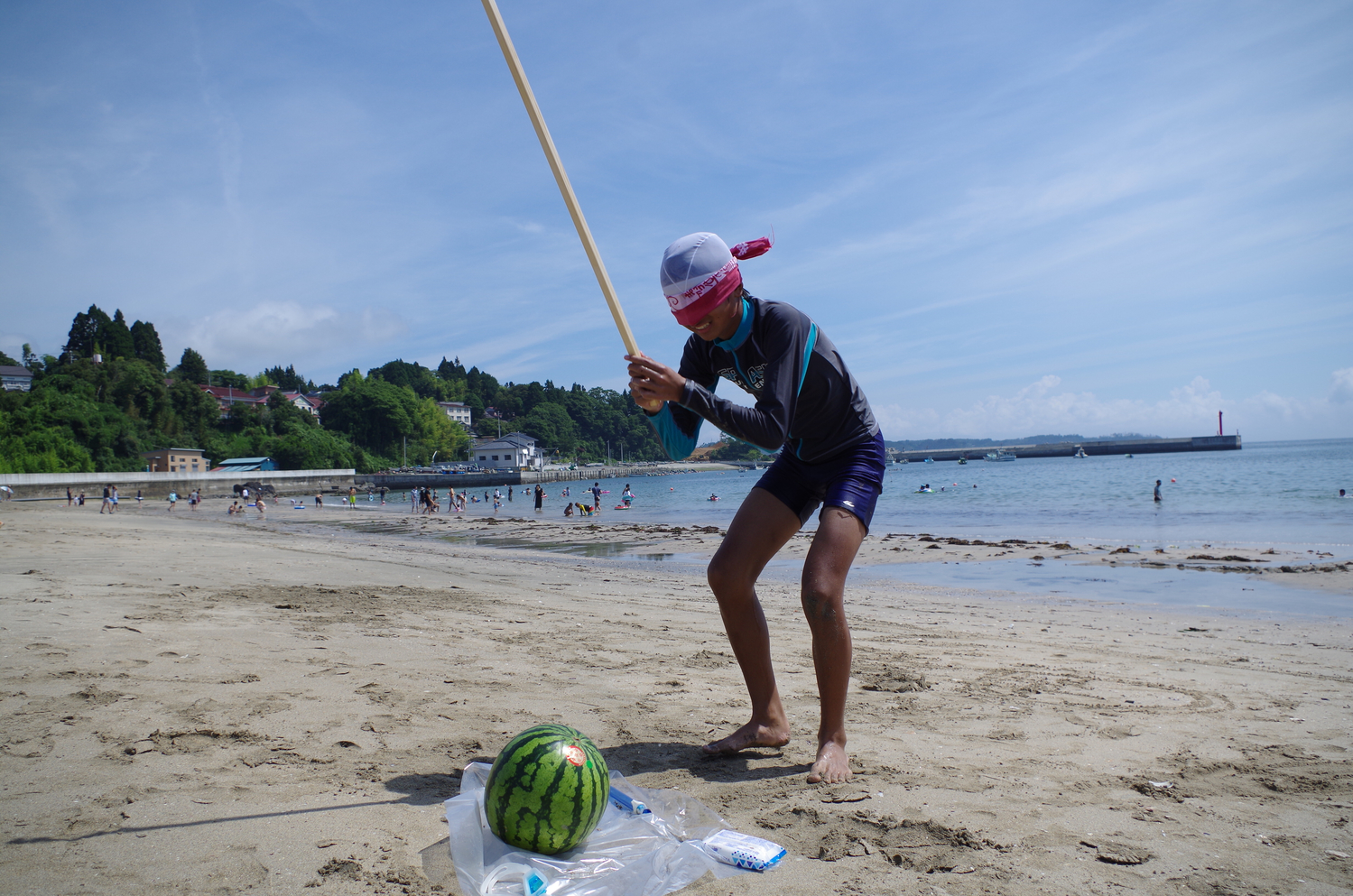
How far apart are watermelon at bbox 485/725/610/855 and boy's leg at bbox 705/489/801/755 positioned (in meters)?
1.04

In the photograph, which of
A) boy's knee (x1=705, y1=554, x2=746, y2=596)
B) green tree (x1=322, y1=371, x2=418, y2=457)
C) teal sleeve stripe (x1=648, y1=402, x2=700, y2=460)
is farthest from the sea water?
green tree (x1=322, y1=371, x2=418, y2=457)

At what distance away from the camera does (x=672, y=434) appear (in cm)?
343

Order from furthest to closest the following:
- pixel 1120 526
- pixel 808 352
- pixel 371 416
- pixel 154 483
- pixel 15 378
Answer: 1. pixel 371 416
2. pixel 15 378
3. pixel 154 483
4. pixel 1120 526
5. pixel 808 352

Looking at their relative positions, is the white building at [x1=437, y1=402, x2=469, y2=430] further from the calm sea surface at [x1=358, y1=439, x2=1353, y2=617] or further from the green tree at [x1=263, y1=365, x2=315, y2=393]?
the calm sea surface at [x1=358, y1=439, x2=1353, y2=617]

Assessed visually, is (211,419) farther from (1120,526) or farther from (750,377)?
(750,377)

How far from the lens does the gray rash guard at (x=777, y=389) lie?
112 inches

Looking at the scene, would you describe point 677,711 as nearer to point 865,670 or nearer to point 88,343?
point 865,670

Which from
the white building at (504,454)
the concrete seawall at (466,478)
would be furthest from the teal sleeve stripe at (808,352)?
the white building at (504,454)

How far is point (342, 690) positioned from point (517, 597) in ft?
16.1

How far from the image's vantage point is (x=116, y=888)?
2.08 metres

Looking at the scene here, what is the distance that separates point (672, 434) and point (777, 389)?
2.29ft

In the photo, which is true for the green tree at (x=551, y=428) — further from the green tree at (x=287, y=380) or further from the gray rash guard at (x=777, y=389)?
the gray rash guard at (x=777, y=389)

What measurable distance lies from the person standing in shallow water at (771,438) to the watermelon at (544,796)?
1045mm

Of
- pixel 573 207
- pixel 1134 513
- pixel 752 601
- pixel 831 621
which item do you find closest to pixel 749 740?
pixel 752 601
